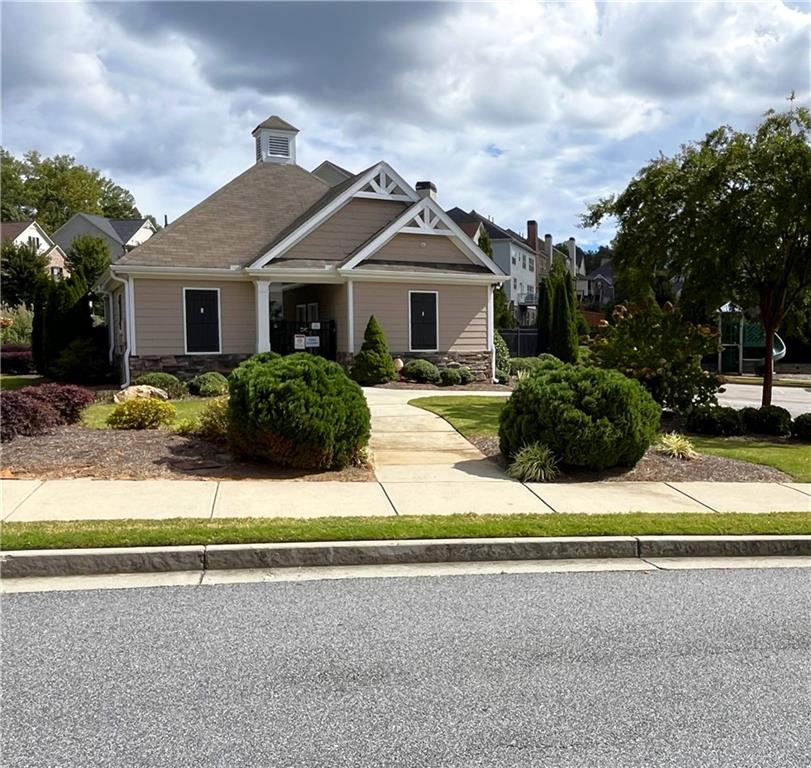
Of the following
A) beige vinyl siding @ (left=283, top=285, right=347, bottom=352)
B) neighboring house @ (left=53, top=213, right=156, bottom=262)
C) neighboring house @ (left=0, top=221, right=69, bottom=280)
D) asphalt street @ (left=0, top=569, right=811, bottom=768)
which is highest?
neighboring house @ (left=53, top=213, right=156, bottom=262)

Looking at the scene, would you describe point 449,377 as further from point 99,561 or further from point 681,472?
point 99,561

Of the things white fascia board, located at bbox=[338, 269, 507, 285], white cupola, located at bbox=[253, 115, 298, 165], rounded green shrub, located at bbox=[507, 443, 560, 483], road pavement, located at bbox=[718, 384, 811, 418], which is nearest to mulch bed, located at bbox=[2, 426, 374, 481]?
rounded green shrub, located at bbox=[507, 443, 560, 483]

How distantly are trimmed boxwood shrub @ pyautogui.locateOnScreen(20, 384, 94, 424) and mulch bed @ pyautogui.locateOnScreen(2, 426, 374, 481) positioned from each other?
2.54 feet

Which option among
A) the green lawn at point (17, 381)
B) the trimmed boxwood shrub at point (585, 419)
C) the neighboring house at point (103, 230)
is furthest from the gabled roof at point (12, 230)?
the trimmed boxwood shrub at point (585, 419)

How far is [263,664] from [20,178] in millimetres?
81242

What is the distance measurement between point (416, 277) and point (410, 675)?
17.6m

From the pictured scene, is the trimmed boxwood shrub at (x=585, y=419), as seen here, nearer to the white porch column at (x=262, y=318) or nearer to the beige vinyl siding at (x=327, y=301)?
the white porch column at (x=262, y=318)

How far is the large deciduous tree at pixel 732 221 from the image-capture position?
44.9ft

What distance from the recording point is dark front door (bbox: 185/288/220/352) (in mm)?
20062

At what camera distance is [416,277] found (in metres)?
21.1

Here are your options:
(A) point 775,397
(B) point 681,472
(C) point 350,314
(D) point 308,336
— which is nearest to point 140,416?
(B) point 681,472

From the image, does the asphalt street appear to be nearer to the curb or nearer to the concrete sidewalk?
the curb

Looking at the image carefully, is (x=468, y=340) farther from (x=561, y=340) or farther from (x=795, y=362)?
(x=795, y=362)

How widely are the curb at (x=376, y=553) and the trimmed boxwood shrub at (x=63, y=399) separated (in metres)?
5.89
